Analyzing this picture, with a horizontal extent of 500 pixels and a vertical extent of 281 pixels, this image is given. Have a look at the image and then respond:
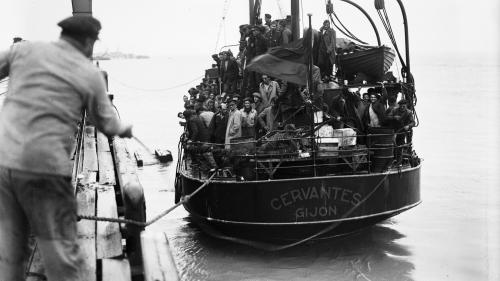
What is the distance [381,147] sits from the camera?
37.4ft

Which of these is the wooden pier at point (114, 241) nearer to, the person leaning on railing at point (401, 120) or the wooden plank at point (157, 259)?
the wooden plank at point (157, 259)

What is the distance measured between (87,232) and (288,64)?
24.8 ft

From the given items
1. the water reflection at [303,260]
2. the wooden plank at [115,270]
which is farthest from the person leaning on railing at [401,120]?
the wooden plank at [115,270]

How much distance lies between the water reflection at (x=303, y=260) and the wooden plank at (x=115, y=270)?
21.7 ft

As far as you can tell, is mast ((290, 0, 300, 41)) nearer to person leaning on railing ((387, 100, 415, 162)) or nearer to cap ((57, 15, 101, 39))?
person leaning on railing ((387, 100, 415, 162))

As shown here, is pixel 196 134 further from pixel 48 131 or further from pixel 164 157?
pixel 164 157

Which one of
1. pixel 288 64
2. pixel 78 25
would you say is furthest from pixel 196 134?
pixel 78 25

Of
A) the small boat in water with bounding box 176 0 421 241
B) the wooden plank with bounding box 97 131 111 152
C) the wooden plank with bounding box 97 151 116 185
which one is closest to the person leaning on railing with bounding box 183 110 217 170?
the small boat in water with bounding box 176 0 421 241

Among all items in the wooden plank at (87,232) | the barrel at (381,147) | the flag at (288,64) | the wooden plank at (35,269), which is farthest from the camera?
the flag at (288,64)

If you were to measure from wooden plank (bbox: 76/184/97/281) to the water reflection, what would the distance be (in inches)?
202

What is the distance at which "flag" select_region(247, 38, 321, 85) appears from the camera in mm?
11969

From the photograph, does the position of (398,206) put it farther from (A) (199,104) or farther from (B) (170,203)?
(B) (170,203)

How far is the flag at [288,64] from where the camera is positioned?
1197 cm

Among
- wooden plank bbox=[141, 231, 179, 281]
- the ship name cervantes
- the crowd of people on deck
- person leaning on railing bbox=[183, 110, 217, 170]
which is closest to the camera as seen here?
wooden plank bbox=[141, 231, 179, 281]
